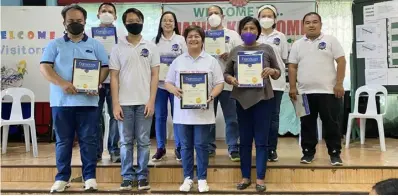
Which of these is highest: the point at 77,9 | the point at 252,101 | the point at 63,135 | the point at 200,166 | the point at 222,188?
the point at 77,9

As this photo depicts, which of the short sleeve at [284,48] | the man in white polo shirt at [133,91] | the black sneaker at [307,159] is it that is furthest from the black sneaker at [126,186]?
the short sleeve at [284,48]

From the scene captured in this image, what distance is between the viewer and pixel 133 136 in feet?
9.93

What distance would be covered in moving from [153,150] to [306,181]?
1.69 meters

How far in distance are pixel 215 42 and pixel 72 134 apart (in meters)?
1.37

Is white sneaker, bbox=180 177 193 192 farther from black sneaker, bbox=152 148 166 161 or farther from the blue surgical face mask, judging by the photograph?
the blue surgical face mask

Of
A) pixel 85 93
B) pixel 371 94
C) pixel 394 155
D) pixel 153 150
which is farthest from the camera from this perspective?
pixel 371 94

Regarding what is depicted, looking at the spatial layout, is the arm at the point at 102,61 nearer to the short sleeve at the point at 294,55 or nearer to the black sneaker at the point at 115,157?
the black sneaker at the point at 115,157

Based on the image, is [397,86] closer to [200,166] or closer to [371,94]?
[371,94]

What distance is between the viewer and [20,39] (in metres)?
4.86

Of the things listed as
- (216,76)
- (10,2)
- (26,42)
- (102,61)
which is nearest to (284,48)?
(216,76)

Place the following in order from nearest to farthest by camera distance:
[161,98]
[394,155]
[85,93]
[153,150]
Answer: [85,93], [161,98], [394,155], [153,150]

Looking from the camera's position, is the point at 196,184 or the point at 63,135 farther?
the point at 196,184

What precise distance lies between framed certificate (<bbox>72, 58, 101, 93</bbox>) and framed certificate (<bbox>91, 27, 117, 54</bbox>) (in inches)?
18.8

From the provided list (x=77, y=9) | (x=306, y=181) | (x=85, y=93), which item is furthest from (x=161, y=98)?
(x=306, y=181)
